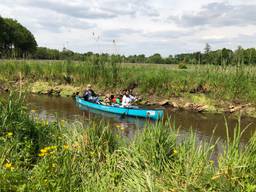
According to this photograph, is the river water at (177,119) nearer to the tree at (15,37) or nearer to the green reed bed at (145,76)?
the green reed bed at (145,76)

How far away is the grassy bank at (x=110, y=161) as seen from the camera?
3.84 meters

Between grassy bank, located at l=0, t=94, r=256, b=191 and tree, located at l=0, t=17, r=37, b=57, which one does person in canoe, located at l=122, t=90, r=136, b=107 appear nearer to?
grassy bank, located at l=0, t=94, r=256, b=191

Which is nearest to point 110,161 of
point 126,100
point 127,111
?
point 127,111

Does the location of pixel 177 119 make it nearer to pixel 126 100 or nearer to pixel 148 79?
pixel 126 100

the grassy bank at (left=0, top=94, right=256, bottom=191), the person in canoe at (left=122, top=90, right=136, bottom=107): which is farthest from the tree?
the grassy bank at (left=0, top=94, right=256, bottom=191)

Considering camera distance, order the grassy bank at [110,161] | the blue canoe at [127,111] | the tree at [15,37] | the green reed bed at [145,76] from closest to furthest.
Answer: the grassy bank at [110,161], the blue canoe at [127,111], the green reed bed at [145,76], the tree at [15,37]

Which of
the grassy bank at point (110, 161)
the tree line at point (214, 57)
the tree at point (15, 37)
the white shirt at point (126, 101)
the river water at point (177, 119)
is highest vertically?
the tree at point (15, 37)

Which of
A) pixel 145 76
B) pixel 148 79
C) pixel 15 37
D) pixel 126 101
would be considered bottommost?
pixel 126 101

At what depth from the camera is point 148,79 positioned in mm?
19141

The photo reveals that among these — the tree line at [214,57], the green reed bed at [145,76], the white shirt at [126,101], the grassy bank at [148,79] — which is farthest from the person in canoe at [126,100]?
Answer: the tree line at [214,57]

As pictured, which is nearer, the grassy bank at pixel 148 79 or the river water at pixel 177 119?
the river water at pixel 177 119

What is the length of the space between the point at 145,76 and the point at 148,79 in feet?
1.29

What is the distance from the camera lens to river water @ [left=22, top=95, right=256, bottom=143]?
12648mm

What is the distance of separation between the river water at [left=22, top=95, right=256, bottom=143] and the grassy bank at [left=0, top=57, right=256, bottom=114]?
1298 millimetres
